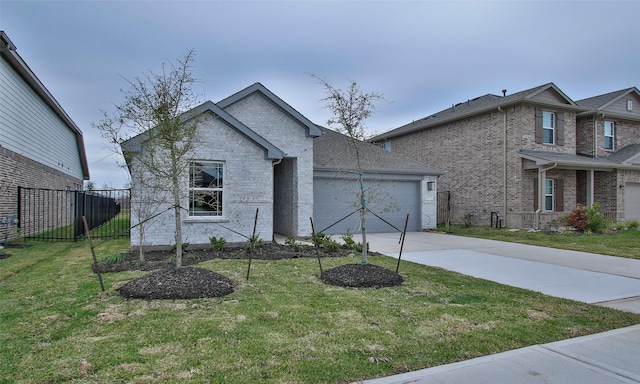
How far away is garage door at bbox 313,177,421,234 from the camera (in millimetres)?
14914

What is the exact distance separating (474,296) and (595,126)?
19071 millimetres

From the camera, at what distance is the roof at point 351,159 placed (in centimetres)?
1507

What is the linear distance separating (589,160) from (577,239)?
21.5 feet

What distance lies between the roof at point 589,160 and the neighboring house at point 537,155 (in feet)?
0.14

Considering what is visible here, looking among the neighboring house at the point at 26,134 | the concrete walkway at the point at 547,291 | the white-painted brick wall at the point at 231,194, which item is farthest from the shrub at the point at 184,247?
the neighboring house at the point at 26,134

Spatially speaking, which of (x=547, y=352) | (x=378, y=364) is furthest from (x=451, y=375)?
(x=547, y=352)

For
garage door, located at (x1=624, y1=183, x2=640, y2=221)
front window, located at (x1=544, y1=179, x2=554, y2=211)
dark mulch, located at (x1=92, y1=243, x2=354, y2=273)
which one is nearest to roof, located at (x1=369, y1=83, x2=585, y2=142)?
front window, located at (x1=544, y1=179, x2=554, y2=211)

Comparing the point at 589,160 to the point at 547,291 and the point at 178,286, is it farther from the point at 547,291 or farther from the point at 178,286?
the point at 178,286

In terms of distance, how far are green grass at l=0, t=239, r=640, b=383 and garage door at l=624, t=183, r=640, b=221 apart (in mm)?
17922

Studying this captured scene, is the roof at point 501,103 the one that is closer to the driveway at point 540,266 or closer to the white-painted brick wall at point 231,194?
the driveway at point 540,266

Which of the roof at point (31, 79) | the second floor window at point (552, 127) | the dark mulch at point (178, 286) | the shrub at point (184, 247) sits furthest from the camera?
the second floor window at point (552, 127)

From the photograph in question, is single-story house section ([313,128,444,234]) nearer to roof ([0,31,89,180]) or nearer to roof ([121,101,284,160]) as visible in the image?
roof ([121,101,284,160])

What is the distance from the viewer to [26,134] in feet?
47.0

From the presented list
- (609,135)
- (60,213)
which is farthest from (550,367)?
(609,135)
